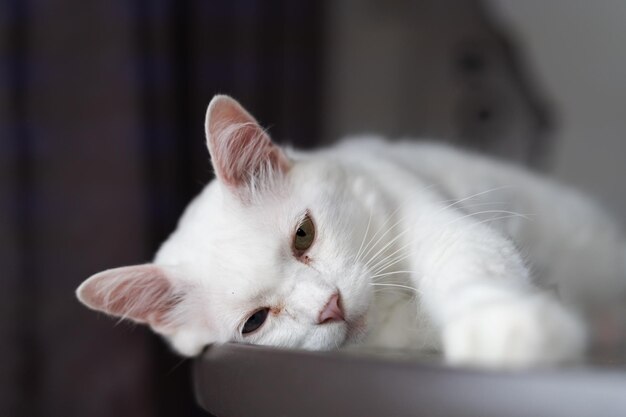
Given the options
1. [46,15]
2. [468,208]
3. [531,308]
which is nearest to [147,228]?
[46,15]

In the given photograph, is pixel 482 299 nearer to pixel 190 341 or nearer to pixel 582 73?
pixel 190 341

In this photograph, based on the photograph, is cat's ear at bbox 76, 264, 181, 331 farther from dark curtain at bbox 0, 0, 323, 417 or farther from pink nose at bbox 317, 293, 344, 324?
dark curtain at bbox 0, 0, 323, 417

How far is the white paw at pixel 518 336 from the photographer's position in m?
0.60

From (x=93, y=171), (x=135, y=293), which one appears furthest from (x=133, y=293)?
(x=93, y=171)

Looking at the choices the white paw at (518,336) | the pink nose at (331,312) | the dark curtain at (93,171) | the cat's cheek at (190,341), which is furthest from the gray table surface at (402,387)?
the dark curtain at (93,171)

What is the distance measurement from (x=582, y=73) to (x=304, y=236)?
223cm

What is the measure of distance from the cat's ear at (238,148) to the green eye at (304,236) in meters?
0.12

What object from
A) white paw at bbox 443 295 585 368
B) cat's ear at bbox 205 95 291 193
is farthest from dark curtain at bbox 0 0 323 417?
white paw at bbox 443 295 585 368

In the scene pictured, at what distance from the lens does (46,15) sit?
1.59m

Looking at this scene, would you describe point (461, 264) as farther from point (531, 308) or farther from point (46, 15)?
point (46, 15)

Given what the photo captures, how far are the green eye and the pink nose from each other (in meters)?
0.12

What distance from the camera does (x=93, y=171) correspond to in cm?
177

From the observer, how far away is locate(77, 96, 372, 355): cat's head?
3.30ft

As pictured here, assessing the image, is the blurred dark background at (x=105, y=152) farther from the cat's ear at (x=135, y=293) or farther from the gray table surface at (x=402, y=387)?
the gray table surface at (x=402, y=387)
